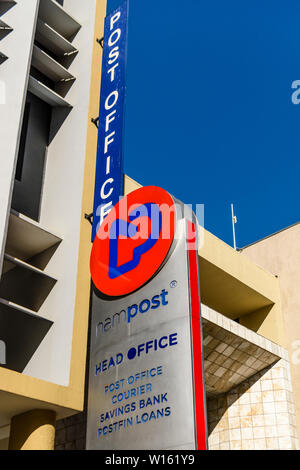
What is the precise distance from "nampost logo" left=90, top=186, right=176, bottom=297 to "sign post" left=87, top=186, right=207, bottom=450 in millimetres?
21

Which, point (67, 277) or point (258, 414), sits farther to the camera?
point (258, 414)

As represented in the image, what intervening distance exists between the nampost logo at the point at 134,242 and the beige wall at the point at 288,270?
43.9 ft

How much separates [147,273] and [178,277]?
2.64ft

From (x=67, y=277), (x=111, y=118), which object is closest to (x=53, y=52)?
(x=111, y=118)

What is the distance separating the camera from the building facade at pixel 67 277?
44.4 feet

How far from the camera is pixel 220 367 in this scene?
21547 millimetres

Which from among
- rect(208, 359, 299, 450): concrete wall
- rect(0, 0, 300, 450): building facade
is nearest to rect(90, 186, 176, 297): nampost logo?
rect(0, 0, 300, 450): building facade

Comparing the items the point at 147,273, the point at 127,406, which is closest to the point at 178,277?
the point at 147,273

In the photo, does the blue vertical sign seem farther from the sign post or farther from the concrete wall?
the concrete wall

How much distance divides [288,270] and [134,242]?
14.5m

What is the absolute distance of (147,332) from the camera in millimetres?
9945

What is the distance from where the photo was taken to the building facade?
533 inches

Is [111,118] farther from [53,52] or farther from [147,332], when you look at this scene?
[147,332]

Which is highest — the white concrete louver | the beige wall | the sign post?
the white concrete louver
